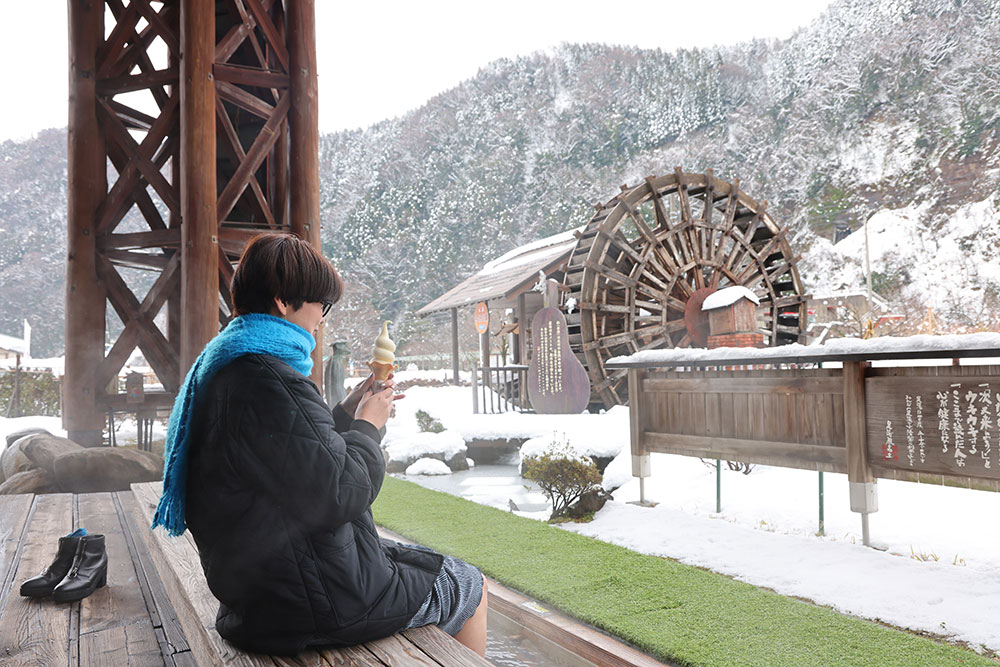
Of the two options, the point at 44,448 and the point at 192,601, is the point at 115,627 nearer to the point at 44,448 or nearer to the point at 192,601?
the point at 192,601

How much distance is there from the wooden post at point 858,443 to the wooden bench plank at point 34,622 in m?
4.01

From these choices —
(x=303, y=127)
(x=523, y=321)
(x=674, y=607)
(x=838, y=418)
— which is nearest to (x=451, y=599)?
(x=674, y=607)

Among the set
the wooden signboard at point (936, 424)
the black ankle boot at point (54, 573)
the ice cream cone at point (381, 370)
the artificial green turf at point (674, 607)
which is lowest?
the artificial green turf at point (674, 607)

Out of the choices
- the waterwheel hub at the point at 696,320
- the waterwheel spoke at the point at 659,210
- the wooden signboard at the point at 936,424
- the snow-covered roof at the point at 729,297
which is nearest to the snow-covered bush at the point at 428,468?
the snow-covered roof at the point at 729,297

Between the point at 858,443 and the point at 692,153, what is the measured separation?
1453 inches

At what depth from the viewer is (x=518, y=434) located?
9.95 metres

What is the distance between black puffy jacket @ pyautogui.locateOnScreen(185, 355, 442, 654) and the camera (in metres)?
1.32

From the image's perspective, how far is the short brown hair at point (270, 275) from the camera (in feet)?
4.78

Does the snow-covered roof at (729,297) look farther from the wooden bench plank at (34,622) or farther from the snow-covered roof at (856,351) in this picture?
the wooden bench plank at (34,622)

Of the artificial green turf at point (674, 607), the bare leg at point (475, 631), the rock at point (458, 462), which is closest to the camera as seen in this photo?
the bare leg at point (475, 631)

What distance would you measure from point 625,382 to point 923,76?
25838 mm

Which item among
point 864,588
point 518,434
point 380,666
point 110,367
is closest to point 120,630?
point 380,666

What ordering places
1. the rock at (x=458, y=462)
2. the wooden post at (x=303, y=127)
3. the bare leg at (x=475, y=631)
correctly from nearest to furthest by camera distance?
the bare leg at (x=475, y=631) < the wooden post at (x=303, y=127) < the rock at (x=458, y=462)

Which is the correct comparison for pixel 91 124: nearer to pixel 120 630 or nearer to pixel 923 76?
pixel 120 630
